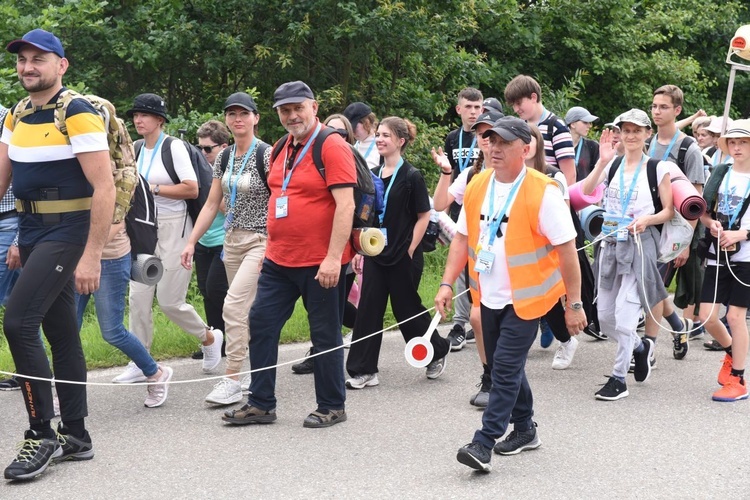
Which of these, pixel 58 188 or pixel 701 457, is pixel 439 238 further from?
pixel 58 188

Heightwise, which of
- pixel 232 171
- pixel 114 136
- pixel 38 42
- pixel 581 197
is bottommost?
pixel 581 197

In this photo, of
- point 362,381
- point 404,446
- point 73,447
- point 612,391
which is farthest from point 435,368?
point 73,447

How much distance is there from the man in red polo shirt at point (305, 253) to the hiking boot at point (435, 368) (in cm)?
123

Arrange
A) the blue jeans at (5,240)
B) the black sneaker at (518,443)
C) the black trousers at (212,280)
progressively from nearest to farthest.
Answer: the black sneaker at (518,443)
the blue jeans at (5,240)
the black trousers at (212,280)

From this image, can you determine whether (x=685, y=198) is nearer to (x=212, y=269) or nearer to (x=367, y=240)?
(x=367, y=240)

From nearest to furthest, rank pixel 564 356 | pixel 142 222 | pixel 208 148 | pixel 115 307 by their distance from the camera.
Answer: pixel 115 307 < pixel 142 222 < pixel 564 356 < pixel 208 148

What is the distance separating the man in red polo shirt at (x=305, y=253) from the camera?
590cm

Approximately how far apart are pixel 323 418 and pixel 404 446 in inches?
23.3

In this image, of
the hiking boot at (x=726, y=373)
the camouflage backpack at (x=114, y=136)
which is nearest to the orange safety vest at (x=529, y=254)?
the camouflage backpack at (x=114, y=136)

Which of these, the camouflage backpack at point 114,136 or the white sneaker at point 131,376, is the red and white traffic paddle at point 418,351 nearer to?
the camouflage backpack at point 114,136

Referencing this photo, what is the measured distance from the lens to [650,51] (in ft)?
62.0

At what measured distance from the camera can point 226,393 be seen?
6492mm

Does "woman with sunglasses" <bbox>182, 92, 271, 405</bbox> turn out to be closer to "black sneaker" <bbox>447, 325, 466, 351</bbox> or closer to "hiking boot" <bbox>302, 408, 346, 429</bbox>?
"hiking boot" <bbox>302, 408, 346, 429</bbox>

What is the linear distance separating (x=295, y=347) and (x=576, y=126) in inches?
149
